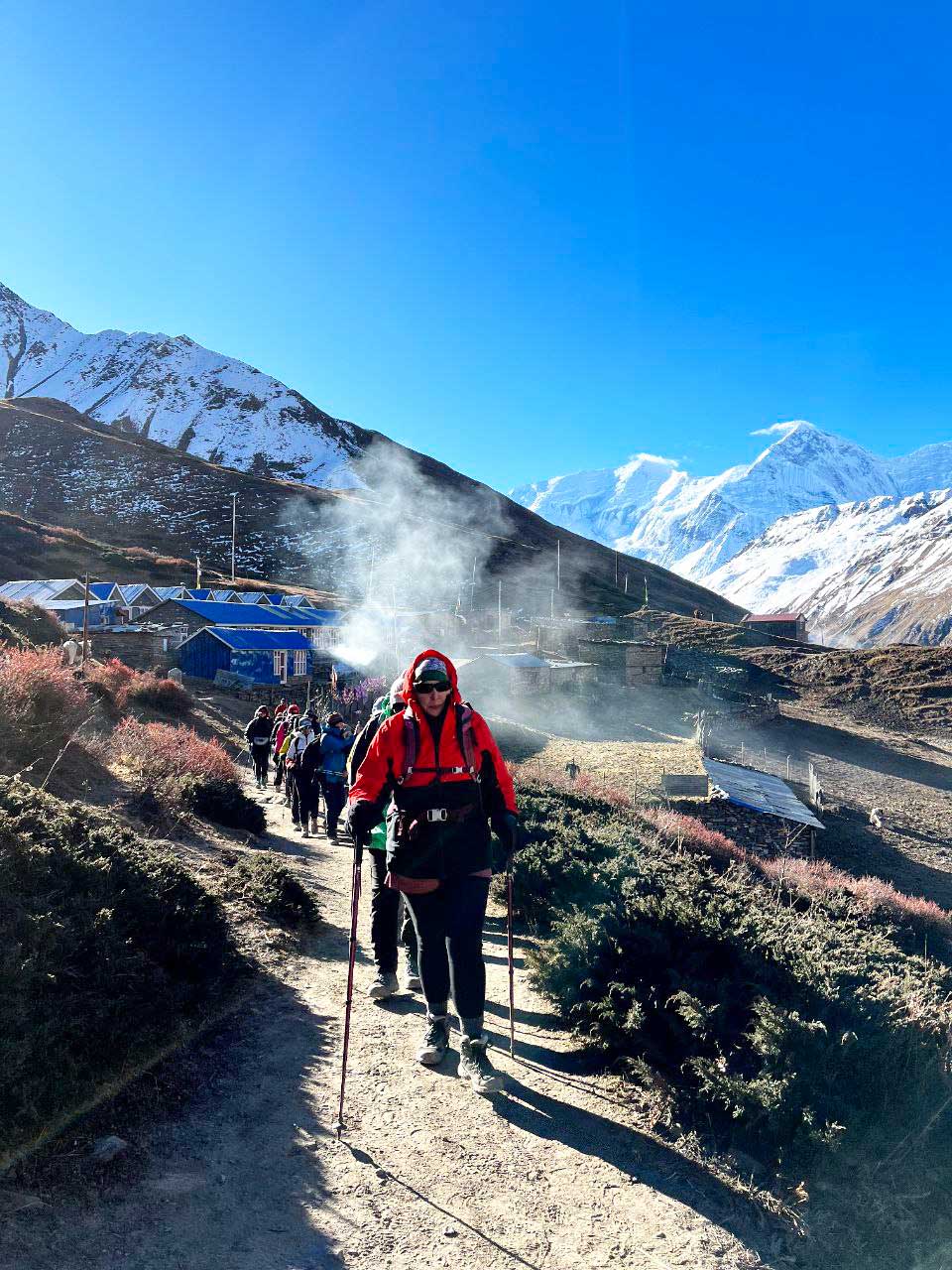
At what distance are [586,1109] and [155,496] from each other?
339 ft

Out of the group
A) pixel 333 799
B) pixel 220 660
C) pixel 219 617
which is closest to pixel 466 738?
pixel 333 799

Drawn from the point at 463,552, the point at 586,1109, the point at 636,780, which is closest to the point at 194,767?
the point at 586,1109

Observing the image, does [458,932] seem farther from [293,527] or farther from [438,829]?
[293,527]

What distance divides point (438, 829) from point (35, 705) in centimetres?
651

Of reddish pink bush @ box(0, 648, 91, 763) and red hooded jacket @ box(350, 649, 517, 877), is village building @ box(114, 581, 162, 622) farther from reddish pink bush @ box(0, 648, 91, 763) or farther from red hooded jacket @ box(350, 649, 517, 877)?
red hooded jacket @ box(350, 649, 517, 877)

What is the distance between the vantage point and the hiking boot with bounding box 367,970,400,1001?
4.64m

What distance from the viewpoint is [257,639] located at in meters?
33.4

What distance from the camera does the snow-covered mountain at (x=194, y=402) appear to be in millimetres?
132875

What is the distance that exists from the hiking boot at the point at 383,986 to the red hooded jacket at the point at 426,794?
137 centimetres

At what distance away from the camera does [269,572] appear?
79.0 metres

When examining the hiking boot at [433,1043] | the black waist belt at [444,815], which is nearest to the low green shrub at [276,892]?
the hiking boot at [433,1043]

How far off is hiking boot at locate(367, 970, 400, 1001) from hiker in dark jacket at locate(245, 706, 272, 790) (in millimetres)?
9901

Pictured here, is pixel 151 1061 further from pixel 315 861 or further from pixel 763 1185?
pixel 315 861

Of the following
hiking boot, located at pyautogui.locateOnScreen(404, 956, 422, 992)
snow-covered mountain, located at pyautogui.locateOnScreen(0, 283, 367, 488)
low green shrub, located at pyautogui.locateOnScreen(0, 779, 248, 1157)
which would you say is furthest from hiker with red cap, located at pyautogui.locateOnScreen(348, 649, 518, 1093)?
snow-covered mountain, located at pyautogui.locateOnScreen(0, 283, 367, 488)
